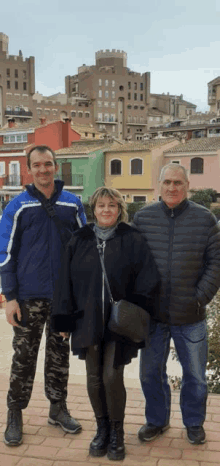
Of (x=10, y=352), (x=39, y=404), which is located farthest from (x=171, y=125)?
(x=39, y=404)

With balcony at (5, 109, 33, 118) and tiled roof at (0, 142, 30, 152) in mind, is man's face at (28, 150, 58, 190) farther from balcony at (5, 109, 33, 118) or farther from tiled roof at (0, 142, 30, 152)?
balcony at (5, 109, 33, 118)

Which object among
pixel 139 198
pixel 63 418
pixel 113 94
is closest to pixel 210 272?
pixel 63 418

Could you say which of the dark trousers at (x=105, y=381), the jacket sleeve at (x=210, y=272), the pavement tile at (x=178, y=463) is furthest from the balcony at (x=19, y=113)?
the pavement tile at (x=178, y=463)

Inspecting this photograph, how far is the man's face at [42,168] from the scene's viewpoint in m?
3.08

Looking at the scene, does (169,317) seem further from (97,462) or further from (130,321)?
(97,462)

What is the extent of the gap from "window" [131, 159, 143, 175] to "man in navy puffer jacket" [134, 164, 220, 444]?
27.8 meters

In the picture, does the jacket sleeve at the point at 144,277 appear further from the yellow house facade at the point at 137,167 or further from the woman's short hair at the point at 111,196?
the yellow house facade at the point at 137,167

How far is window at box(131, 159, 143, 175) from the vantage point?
30.5m

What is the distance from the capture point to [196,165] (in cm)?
3009

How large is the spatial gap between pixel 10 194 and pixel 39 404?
29.4m

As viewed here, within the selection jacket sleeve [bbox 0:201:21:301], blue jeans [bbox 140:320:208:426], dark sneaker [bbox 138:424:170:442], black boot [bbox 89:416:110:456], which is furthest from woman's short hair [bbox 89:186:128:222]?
dark sneaker [bbox 138:424:170:442]

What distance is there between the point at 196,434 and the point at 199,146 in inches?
1120

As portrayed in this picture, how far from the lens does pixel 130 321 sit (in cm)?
267

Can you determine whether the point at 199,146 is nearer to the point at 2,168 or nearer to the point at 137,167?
the point at 137,167
